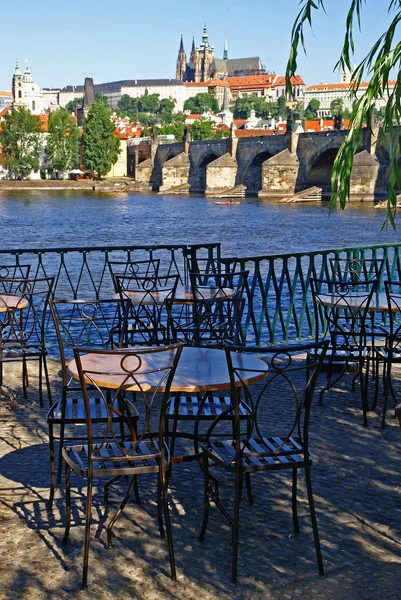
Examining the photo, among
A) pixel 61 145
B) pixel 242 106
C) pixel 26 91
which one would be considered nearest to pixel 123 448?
pixel 61 145

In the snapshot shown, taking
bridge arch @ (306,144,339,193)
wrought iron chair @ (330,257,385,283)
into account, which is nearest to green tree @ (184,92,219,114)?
bridge arch @ (306,144,339,193)

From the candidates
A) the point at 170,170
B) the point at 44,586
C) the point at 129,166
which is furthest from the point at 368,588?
the point at 129,166

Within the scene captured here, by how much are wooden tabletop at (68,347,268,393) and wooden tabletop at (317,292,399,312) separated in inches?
83.7

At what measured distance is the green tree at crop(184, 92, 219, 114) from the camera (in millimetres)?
169875

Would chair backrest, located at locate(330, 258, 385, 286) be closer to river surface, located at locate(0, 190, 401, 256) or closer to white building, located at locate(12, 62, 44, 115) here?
river surface, located at locate(0, 190, 401, 256)

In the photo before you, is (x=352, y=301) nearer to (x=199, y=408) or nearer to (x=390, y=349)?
(x=390, y=349)

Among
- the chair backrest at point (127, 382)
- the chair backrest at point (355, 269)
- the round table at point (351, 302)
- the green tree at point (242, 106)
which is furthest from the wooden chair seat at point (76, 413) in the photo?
the green tree at point (242, 106)

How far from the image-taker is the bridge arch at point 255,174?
7669 centimetres

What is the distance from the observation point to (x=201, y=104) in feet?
560

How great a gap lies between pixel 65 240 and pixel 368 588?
33473mm

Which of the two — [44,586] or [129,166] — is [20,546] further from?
[129,166]

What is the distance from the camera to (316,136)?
68.1 m

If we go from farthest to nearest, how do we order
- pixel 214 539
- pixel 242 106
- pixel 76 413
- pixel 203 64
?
pixel 203 64 → pixel 242 106 → pixel 76 413 → pixel 214 539

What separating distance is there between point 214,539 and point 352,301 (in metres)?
3.28
